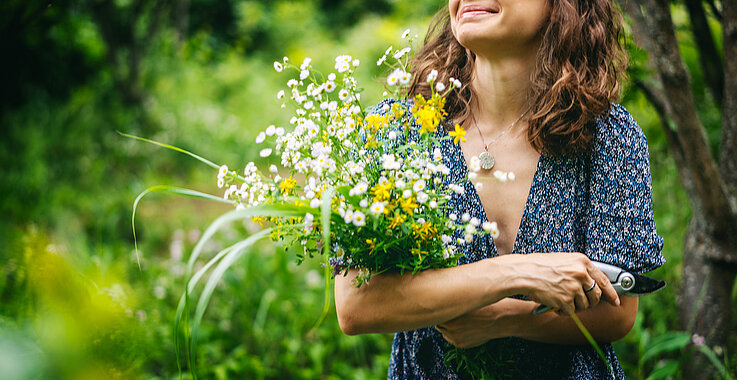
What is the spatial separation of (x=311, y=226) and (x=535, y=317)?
0.63m

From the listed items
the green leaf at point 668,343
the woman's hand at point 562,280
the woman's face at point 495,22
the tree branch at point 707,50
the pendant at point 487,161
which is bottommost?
the green leaf at point 668,343

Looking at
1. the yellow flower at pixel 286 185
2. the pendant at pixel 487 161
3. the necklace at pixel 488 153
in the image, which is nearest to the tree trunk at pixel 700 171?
the necklace at pixel 488 153

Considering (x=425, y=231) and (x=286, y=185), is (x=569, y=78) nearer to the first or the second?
(x=425, y=231)

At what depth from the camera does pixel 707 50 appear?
8.43 feet

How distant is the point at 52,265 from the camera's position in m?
0.41

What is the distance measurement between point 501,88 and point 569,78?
18cm

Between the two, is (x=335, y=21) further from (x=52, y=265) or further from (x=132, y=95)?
(x=52, y=265)

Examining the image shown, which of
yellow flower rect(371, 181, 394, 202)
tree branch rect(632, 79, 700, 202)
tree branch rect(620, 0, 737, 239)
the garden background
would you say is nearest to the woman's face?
the garden background

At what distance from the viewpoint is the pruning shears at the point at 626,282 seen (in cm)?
126

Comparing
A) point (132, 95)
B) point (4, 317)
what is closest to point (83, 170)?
point (132, 95)

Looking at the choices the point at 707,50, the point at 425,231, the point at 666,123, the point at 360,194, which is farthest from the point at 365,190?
the point at 707,50

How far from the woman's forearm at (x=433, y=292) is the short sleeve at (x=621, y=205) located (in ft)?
0.93

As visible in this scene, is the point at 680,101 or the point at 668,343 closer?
the point at 680,101

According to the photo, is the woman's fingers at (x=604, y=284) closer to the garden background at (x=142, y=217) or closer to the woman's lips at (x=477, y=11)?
the woman's lips at (x=477, y=11)
